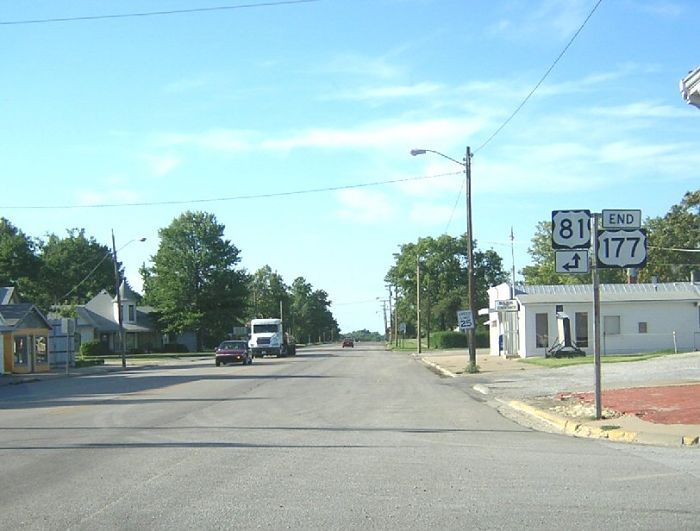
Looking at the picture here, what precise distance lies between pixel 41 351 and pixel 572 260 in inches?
1715

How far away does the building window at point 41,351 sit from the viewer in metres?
51.1

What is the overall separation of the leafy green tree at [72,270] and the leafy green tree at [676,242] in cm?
7403

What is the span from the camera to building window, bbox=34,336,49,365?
168 feet

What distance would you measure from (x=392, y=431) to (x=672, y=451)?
16.7ft

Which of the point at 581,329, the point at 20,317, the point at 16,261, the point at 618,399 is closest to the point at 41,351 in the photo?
the point at 20,317

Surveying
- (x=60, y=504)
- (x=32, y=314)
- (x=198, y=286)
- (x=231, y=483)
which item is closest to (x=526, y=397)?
(x=231, y=483)

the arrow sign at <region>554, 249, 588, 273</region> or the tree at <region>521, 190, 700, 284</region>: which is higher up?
the tree at <region>521, 190, 700, 284</region>

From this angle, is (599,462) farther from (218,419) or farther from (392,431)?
(218,419)

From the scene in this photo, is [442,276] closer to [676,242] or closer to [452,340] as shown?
[452,340]

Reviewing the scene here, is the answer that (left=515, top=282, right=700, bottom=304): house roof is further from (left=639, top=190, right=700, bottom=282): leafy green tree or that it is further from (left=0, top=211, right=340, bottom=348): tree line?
(left=0, top=211, right=340, bottom=348): tree line

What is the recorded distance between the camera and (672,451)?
12.3 m

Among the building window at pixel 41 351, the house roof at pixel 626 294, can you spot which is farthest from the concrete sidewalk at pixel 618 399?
the building window at pixel 41 351

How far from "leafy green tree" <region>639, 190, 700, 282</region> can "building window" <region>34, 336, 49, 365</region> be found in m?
52.1

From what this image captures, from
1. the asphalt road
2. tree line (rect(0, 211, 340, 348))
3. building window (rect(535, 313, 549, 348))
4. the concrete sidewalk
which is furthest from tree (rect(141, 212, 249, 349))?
the asphalt road
